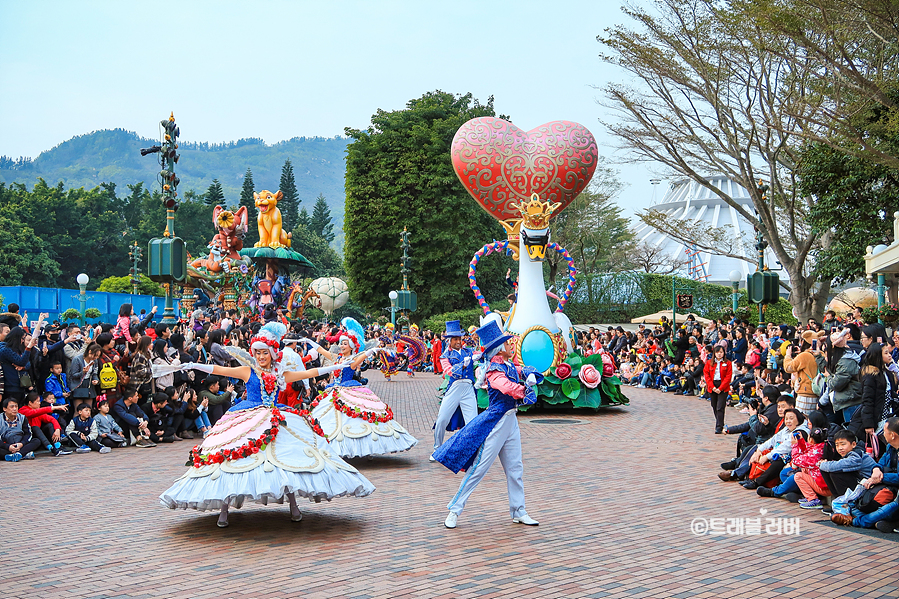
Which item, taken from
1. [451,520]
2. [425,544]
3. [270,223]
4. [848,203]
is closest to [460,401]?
[451,520]

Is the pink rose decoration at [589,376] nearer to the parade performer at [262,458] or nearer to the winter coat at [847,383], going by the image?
the winter coat at [847,383]

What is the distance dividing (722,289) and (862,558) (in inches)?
1503

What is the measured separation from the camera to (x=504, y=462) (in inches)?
271

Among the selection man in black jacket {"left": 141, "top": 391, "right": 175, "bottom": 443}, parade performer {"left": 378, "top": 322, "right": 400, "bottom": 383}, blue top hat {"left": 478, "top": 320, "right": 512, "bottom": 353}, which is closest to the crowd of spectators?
blue top hat {"left": 478, "top": 320, "right": 512, "bottom": 353}

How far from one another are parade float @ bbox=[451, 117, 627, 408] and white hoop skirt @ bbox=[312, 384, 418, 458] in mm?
6514

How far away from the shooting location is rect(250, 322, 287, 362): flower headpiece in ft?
22.3

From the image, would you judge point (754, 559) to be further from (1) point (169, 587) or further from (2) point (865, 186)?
(2) point (865, 186)

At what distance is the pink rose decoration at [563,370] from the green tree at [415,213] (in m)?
23.5

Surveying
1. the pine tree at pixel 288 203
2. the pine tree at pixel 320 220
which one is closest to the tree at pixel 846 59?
the pine tree at pixel 288 203

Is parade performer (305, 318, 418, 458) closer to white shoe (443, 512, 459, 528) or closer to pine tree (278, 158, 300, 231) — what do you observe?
white shoe (443, 512, 459, 528)

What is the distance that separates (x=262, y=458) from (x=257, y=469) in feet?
0.33

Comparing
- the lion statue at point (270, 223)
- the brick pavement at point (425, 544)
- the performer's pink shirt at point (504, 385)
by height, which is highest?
the lion statue at point (270, 223)

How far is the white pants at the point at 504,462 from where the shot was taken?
6.77 meters

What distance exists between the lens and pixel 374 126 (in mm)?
42656
